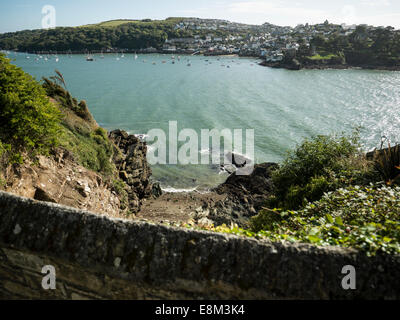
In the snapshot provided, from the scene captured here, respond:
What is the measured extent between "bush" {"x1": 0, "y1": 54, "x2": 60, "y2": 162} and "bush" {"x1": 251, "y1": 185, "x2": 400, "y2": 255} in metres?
9.18

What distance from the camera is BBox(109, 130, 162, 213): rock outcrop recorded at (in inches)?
816

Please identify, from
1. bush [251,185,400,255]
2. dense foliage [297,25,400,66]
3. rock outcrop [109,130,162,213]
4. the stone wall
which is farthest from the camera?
dense foliage [297,25,400,66]

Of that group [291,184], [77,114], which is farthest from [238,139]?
[291,184]

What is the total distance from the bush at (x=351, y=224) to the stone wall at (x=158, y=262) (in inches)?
14.5

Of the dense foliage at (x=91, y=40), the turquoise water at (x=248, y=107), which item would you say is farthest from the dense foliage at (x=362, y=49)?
the dense foliage at (x=91, y=40)

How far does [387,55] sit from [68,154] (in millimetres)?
128045

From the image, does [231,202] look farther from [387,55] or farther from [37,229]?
[387,55]

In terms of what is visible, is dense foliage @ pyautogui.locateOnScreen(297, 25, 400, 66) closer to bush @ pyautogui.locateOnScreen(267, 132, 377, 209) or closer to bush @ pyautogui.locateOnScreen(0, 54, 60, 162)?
bush @ pyautogui.locateOnScreen(267, 132, 377, 209)

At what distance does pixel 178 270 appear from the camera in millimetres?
2961

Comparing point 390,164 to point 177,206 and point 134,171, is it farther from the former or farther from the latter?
point 134,171

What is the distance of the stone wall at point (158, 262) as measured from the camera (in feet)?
9.18

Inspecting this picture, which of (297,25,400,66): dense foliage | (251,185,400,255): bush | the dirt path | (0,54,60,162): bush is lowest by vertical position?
the dirt path

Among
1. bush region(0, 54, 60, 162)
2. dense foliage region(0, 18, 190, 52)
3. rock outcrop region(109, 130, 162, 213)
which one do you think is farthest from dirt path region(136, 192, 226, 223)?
dense foliage region(0, 18, 190, 52)

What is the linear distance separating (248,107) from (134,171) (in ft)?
115
